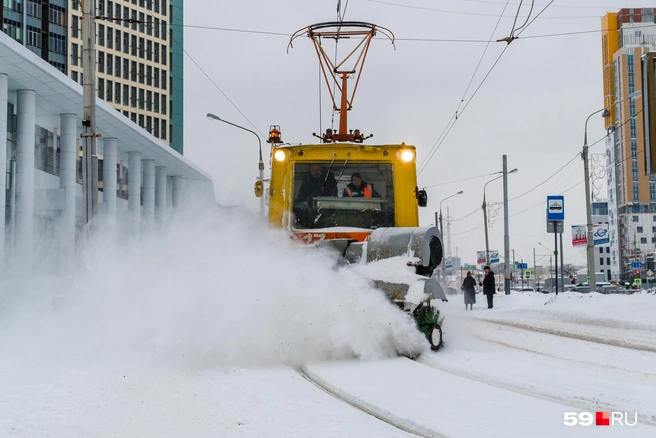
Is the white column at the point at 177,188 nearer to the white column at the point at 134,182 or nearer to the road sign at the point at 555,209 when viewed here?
the white column at the point at 134,182

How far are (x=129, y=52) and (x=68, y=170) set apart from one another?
50.5 meters

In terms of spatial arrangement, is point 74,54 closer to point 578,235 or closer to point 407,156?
point 578,235

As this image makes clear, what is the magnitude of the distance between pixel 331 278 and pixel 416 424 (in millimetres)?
3444

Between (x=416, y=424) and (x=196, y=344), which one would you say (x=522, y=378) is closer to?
(x=416, y=424)

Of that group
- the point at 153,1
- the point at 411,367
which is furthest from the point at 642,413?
the point at 153,1

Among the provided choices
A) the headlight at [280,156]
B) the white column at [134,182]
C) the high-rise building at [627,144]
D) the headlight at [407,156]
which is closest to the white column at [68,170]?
the white column at [134,182]

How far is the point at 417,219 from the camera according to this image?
10156mm

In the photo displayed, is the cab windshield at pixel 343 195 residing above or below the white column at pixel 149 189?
below

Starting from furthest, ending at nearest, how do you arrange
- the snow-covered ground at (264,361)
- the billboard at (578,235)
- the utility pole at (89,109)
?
the billboard at (578,235) < the utility pole at (89,109) < the snow-covered ground at (264,361)

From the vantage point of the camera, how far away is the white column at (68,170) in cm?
3528

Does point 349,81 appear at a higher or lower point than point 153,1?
lower

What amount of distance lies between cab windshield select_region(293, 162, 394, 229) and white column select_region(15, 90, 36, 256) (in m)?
24.7

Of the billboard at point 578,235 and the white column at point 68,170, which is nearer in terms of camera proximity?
the white column at point 68,170

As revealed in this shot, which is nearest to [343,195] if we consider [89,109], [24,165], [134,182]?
[89,109]
